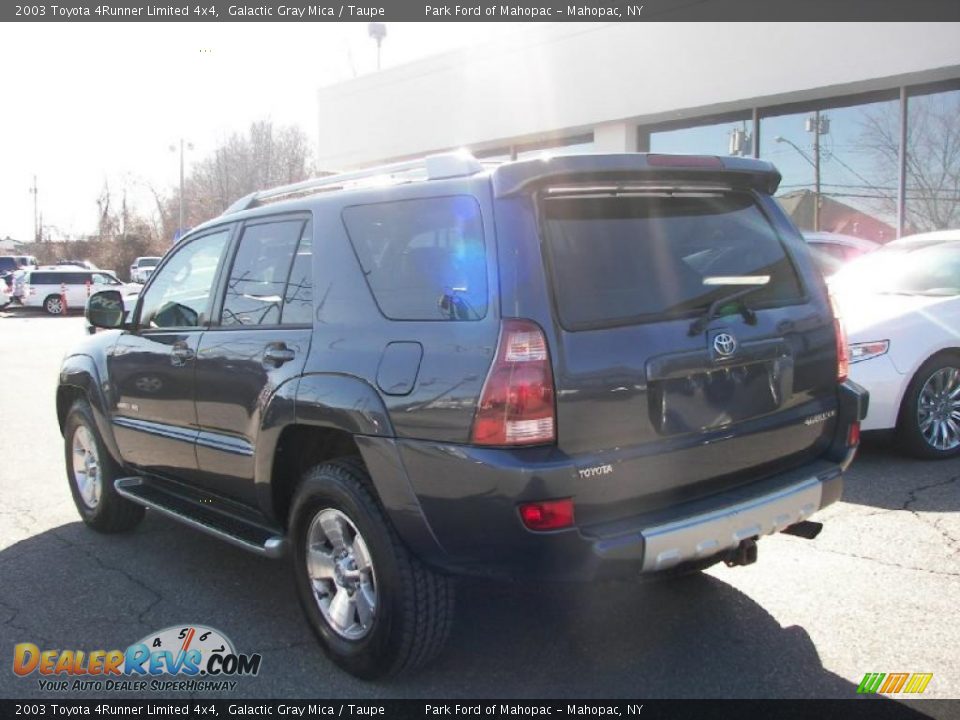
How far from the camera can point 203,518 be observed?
13.0 feet

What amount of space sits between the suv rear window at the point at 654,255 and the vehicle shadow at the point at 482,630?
101cm

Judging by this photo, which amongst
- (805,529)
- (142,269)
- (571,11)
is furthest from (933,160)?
(142,269)

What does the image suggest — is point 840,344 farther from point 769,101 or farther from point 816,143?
point 816,143

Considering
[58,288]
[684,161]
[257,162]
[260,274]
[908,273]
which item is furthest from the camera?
[257,162]

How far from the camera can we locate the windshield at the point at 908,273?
6496mm

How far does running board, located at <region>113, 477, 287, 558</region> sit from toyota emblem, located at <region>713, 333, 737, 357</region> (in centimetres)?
190

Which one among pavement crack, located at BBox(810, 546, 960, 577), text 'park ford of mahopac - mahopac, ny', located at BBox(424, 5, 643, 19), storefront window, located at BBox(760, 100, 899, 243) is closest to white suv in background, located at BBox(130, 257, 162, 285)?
text 'park ford of mahopac - mahopac, ny', located at BBox(424, 5, 643, 19)

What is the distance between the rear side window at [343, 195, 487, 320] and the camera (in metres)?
2.86

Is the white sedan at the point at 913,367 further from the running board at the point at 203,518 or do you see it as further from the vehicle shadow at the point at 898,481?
the running board at the point at 203,518

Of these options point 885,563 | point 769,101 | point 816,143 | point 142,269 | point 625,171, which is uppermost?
point 769,101

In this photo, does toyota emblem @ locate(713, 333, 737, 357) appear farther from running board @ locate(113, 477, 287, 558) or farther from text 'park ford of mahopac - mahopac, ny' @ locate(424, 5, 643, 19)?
text 'park ford of mahopac - mahopac, ny' @ locate(424, 5, 643, 19)

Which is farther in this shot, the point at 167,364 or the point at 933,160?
the point at 933,160

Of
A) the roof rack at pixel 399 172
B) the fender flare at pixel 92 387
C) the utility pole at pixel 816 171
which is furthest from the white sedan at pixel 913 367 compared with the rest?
the utility pole at pixel 816 171

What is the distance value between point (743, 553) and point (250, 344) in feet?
7.30
